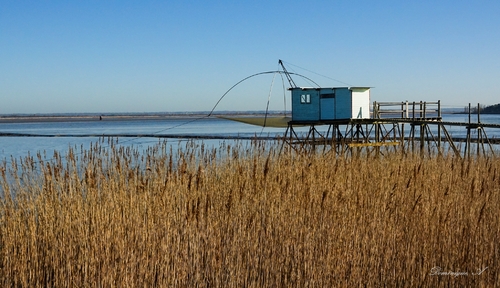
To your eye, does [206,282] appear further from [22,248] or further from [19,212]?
[19,212]

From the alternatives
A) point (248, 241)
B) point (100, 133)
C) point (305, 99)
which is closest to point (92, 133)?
point (100, 133)

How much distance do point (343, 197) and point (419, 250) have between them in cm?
111

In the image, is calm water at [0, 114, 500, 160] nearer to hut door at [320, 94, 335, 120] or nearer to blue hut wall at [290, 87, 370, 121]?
blue hut wall at [290, 87, 370, 121]

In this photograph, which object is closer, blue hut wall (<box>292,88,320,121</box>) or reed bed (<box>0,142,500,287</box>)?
reed bed (<box>0,142,500,287</box>)

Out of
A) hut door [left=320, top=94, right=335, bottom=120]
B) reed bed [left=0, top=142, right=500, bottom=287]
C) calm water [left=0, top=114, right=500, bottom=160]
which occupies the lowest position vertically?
calm water [left=0, top=114, right=500, bottom=160]

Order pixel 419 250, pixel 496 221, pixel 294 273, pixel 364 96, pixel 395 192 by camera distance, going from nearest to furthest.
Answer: pixel 294 273 → pixel 419 250 → pixel 496 221 → pixel 395 192 → pixel 364 96

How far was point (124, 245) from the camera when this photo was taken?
217 inches

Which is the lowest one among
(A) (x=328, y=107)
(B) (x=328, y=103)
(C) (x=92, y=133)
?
(C) (x=92, y=133)

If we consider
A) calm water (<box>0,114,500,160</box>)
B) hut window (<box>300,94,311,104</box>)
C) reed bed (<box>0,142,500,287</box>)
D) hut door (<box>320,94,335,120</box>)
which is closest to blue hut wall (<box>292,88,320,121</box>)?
hut window (<box>300,94,311,104</box>)

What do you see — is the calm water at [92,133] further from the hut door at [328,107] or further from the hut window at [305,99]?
the hut door at [328,107]

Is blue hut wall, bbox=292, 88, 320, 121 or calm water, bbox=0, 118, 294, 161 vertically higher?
blue hut wall, bbox=292, 88, 320, 121

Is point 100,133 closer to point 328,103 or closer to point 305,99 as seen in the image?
point 305,99

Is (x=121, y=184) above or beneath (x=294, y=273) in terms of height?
above

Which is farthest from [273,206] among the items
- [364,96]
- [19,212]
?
[364,96]
